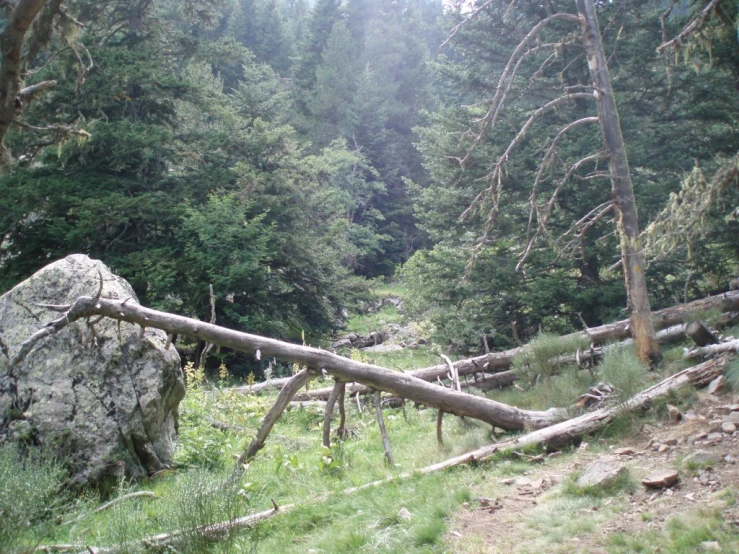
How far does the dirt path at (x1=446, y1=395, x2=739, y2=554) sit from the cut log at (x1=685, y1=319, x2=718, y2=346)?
7.52 feet

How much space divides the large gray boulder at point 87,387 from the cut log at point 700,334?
265 inches

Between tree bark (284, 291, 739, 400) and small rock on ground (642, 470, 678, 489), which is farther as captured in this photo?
tree bark (284, 291, 739, 400)

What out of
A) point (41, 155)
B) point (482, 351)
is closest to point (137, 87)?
point (41, 155)

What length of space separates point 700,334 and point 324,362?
5.14m

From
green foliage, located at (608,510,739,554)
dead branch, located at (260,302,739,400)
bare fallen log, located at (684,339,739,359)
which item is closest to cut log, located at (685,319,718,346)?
bare fallen log, located at (684,339,739,359)

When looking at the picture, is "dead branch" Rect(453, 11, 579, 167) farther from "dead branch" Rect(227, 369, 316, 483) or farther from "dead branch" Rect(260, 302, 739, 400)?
"dead branch" Rect(227, 369, 316, 483)

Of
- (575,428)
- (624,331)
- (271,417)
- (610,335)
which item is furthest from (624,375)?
(624,331)

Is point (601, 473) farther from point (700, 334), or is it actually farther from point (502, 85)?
point (502, 85)

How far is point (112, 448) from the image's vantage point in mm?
6078

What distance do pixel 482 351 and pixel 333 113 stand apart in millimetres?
30406

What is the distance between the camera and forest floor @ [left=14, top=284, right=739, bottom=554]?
153 inches

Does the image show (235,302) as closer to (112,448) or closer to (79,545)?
(112,448)

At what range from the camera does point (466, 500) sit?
4.75 metres

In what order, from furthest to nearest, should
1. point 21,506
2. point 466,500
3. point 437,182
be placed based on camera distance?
1. point 437,182
2. point 466,500
3. point 21,506
